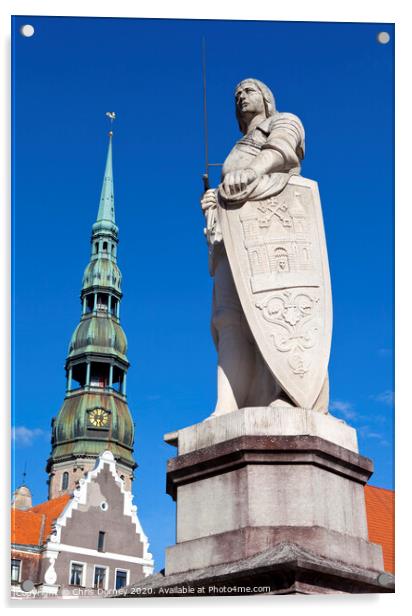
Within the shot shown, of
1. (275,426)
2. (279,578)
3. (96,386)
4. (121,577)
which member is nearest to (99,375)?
(96,386)

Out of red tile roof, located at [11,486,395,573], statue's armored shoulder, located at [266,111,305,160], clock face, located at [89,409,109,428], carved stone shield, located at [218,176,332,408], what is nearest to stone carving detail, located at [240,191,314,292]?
carved stone shield, located at [218,176,332,408]

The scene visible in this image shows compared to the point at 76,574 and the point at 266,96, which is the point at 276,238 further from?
the point at 76,574

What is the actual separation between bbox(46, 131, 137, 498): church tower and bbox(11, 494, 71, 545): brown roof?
19472mm

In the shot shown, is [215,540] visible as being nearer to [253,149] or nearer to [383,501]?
[253,149]

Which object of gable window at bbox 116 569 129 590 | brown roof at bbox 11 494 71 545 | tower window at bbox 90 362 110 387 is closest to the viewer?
brown roof at bbox 11 494 71 545

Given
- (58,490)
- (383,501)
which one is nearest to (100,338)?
(58,490)

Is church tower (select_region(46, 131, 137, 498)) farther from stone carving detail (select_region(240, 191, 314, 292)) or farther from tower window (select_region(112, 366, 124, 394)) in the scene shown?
stone carving detail (select_region(240, 191, 314, 292))

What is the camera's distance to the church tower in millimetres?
59438

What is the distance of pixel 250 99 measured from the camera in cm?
592

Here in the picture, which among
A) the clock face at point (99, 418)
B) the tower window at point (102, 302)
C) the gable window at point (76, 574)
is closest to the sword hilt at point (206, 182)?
the gable window at point (76, 574)

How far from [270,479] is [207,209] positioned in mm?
1793

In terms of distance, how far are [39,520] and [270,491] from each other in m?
32.9
